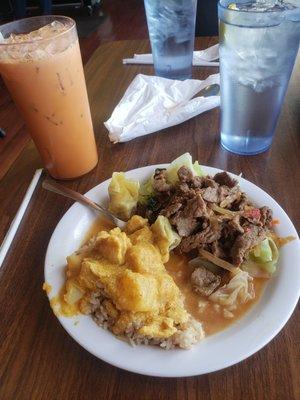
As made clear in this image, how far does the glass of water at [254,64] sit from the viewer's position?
835mm

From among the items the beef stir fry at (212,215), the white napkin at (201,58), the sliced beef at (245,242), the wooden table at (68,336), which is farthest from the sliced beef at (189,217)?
the white napkin at (201,58)

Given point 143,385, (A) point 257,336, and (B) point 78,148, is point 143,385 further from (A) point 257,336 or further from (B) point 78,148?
(B) point 78,148

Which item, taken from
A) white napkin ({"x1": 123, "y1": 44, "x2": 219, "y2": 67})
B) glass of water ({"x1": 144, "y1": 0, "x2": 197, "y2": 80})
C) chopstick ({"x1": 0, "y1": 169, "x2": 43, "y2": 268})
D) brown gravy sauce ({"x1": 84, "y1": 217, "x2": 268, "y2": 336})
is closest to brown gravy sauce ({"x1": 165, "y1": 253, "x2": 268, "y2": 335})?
brown gravy sauce ({"x1": 84, "y1": 217, "x2": 268, "y2": 336})

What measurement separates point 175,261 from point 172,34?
3.22ft

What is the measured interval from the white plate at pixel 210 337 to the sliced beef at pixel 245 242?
0.19 feet

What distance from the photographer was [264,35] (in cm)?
85

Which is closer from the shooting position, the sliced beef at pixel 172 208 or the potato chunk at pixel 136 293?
the potato chunk at pixel 136 293

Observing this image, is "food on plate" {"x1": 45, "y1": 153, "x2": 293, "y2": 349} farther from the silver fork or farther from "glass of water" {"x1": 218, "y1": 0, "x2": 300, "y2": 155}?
"glass of water" {"x1": 218, "y1": 0, "x2": 300, "y2": 155}

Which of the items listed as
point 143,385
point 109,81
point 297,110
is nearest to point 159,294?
point 143,385

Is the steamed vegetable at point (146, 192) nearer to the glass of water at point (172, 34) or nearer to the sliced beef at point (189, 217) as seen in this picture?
the sliced beef at point (189, 217)

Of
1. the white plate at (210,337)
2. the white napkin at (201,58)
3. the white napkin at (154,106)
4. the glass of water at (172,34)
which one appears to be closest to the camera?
the white plate at (210,337)

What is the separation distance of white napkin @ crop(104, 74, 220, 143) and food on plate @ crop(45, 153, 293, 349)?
31cm

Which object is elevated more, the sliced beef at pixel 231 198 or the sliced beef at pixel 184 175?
the sliced beef at pixel 184 175

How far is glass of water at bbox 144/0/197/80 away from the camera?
4.26 feet
